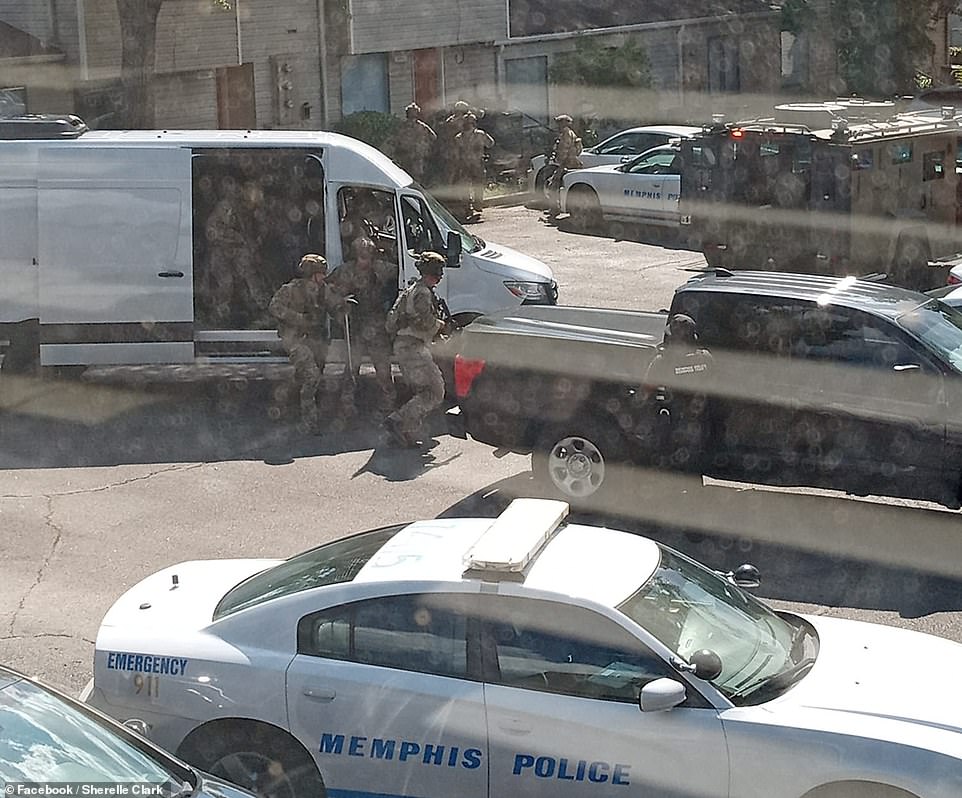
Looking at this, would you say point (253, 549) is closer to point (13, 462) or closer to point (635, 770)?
point (13, 462)

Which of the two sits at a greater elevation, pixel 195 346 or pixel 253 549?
pixel 195 346

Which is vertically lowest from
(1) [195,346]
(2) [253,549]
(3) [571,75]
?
(2) [253,549]

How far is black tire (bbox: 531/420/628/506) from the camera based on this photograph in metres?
10.8

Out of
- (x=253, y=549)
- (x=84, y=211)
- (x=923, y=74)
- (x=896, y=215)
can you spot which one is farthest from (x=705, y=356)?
(x=923, y=74)

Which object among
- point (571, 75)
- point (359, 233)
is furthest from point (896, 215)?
point (571, 75)

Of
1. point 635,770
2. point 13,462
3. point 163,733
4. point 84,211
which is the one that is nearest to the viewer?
point 635,770

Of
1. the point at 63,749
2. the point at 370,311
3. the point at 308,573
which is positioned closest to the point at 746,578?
the point at 308,573

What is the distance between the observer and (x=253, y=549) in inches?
410

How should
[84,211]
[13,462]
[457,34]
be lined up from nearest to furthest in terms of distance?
[13,462] → [84,211] → [457,34]

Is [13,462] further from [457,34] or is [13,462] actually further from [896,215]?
[457,34]

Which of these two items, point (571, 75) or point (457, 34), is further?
point (571, 75)

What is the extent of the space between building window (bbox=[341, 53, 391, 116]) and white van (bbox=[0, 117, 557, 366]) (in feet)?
50.4

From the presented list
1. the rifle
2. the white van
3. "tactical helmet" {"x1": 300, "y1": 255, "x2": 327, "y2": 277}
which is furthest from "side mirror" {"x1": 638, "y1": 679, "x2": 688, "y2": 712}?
the white van

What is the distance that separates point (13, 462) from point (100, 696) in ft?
22.3
